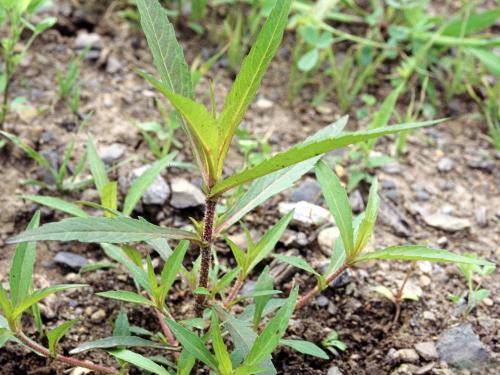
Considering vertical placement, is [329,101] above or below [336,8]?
below

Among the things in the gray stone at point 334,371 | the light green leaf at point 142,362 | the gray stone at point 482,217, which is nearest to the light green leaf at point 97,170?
the light green leaf at point 142,362

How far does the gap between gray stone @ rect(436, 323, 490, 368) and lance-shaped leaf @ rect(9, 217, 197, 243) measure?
0.98 meters

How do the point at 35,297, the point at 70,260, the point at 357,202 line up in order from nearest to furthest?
1. the point at 35,297
2. the point at 70,260
3. the point at 357,202

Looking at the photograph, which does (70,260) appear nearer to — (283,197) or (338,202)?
(283,197)

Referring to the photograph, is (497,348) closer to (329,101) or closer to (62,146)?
(329,101)

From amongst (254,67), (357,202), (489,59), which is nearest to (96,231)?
(254,67)

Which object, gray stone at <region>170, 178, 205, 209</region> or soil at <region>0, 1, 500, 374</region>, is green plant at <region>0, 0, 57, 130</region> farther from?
gray stone at <region>170, 178, 205, 209</region>

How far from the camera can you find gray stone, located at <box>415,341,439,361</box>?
1.99 m

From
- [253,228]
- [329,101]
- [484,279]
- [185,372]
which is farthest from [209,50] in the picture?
[185,372]

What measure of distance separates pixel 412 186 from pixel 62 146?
1.49 metres

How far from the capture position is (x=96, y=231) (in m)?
1.43

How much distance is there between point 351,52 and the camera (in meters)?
3.38

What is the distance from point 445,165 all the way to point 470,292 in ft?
2.94

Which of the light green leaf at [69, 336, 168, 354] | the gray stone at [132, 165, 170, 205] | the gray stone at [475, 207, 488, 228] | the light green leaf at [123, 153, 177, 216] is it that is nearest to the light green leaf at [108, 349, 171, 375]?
the light green leaf at [69, 336, 168, 354]
